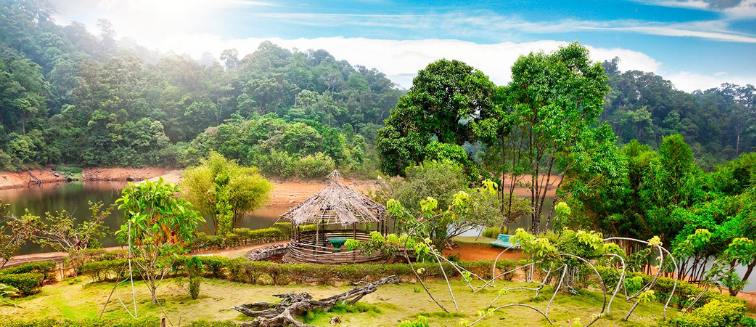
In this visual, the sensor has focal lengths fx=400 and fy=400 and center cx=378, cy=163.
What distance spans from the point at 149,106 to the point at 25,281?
48360mm

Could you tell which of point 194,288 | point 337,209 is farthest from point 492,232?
point 194,288

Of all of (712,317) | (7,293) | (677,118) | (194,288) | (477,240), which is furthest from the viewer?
(677,118)

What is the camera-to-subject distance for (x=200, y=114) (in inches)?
2227

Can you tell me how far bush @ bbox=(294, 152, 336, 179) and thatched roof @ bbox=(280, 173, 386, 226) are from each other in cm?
2567

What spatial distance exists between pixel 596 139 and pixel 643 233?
4.99 m

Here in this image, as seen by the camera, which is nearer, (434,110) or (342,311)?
(342,311)

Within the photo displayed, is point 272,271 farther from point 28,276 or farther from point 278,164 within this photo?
point 278,164

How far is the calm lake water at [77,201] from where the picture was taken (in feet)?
91.3

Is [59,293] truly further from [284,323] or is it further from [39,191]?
[39,191]

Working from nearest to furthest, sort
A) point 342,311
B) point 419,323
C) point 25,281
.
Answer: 1. point 419,323
2. point 342,311
3. point 25,281

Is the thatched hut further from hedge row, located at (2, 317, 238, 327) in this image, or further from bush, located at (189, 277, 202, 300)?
hedge row, located at (2, 317, 238, 327)

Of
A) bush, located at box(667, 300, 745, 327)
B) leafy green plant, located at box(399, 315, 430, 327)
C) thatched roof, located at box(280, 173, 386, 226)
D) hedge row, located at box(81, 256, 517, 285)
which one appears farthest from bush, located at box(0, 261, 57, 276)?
bush, located at box(667, 300, 745, 327)

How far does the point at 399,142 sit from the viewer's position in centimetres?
1973

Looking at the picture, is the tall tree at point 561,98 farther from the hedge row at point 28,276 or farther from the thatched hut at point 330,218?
the hedge row at point 28,276
